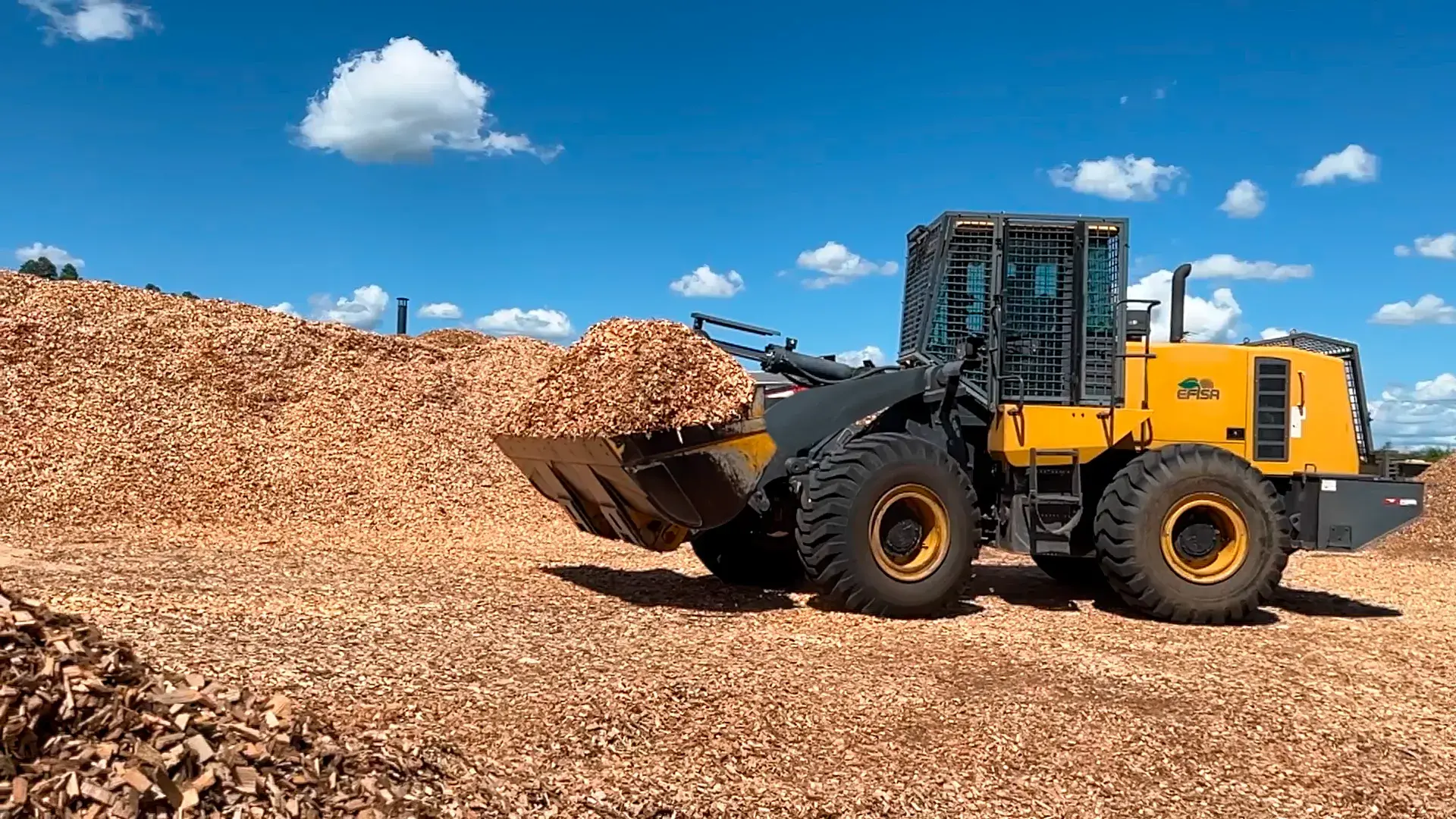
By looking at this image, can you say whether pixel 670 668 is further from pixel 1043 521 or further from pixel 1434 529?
pixel 1434 529

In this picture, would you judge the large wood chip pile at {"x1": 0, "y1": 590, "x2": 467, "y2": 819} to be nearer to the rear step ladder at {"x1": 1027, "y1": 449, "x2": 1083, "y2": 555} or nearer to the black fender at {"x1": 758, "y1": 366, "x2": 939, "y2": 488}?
the black fender at {"x1": 758, "y1": 366, "x2": 939, "y2": 488}

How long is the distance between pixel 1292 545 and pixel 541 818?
6674mm

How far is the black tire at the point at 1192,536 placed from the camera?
7.78 metres

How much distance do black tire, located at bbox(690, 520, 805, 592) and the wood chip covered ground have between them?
0.23 meters

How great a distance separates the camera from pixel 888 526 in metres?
7.42

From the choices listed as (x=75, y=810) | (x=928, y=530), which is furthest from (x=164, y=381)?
(x=75, y=810)

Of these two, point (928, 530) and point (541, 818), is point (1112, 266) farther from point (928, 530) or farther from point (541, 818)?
point (541, 818)

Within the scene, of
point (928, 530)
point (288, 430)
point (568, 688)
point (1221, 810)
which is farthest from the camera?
point (288, 430)

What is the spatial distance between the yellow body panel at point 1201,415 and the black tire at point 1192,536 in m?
0.37

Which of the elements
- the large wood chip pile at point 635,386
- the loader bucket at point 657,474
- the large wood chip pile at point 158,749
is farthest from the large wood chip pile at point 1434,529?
the large wood chip pile at point 158,749

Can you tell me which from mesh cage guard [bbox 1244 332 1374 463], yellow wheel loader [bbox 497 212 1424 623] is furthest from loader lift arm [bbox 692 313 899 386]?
mesh cage guard [bbox 1244 332 1374 463]

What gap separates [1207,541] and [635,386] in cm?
423

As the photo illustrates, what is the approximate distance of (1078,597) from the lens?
29.6ft

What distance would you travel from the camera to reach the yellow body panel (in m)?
8.20
